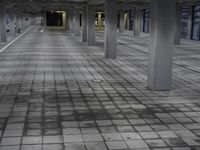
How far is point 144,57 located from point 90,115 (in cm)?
1668

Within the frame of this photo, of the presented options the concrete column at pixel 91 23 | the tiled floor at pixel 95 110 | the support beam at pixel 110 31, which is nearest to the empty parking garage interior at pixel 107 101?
the tiled floor at pixel 95 110

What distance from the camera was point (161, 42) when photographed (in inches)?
603

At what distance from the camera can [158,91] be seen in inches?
609

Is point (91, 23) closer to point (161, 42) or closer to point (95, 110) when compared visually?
point (161, 42)

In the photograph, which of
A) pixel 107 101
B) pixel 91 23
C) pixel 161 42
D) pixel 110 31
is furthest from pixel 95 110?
pixel 91 23

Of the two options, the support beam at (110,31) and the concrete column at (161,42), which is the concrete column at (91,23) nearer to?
the support beam at (110,31)

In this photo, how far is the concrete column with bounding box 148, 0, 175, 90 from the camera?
15.0 meters

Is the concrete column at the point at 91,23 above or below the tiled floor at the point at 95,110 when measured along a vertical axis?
above

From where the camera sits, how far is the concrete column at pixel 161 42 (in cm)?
1502

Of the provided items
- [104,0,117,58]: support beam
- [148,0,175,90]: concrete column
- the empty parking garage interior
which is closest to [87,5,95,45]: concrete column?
[104,0,117,58]: support beam

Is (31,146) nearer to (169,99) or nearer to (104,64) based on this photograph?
(169,99)

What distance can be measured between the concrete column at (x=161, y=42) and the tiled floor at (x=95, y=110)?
2.19 ft

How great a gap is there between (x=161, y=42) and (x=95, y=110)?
5036 mm

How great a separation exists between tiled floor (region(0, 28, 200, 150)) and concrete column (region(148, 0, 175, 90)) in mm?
A: 667
